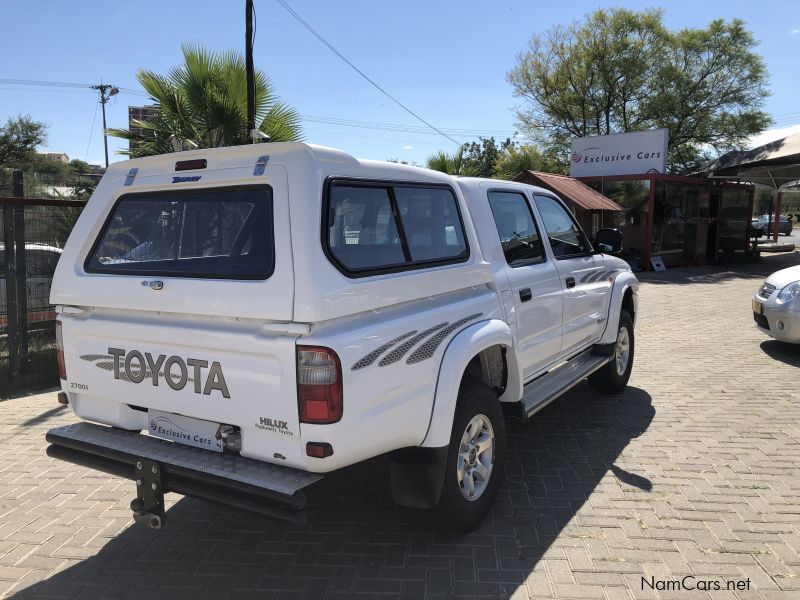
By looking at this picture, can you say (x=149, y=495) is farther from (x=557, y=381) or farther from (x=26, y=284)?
(x=26, y=284)

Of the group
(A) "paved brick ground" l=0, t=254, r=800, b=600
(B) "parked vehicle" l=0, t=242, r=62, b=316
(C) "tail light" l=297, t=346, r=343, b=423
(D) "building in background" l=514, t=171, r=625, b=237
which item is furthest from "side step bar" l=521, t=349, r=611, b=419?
(D) "building in background" l=514, t=171, r=625, b=237

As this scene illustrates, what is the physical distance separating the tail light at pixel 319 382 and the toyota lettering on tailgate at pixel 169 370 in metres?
0.43

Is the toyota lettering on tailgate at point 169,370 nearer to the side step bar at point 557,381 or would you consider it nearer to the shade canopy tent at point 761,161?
the side step bar at point 557,381

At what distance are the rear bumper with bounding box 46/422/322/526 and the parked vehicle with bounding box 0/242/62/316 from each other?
378cm

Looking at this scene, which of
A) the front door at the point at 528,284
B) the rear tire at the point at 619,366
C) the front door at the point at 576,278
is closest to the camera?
the front door at the point at 528,284

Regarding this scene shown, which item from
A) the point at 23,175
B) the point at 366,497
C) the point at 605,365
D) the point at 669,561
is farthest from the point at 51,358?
the point at 669,561

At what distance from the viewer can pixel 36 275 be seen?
21.1 ft

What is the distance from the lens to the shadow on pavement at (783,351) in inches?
294

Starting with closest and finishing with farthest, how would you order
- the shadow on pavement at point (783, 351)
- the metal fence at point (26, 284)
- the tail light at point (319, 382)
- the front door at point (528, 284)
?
the tail light at point (319, 382), the front door at point (528, 284), the metal fence at point (26, 284), the shadow on pavement at point (783, 351)

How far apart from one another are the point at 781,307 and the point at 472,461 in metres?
5.72

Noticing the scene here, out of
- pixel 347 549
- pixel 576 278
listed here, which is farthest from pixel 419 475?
pixel 576 278

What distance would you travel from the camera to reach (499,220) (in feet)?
13.5
